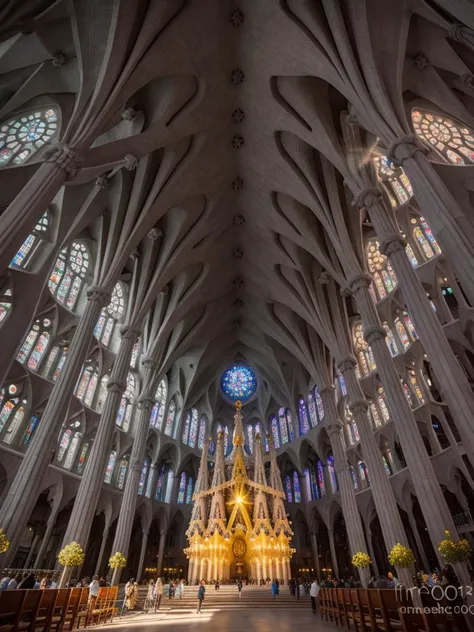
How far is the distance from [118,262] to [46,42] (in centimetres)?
957

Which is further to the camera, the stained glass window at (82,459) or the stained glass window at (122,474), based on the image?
the stained glass window at (122,474)

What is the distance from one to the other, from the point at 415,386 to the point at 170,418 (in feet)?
70.7

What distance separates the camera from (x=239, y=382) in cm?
3778

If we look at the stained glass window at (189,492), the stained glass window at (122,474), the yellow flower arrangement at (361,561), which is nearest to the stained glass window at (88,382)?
the stained glass window at (122,474)

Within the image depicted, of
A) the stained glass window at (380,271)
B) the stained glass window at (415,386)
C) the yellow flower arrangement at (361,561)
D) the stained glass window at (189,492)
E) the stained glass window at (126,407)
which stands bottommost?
the yellow flower arrangement at (361,561)

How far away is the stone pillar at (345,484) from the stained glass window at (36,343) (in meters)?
17.8

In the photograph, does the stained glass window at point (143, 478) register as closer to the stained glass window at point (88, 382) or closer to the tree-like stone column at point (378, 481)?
the stained glass window at point (88, 382)

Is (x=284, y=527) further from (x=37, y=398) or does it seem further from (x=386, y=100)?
(x=386, y=100)

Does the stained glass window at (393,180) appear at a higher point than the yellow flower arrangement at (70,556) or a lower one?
higher

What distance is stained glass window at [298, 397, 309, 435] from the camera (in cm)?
3066

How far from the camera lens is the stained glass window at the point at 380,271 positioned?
68.9 feet

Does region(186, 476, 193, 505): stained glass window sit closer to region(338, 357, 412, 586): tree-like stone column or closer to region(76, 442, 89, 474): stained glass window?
region(76, 442, 89, 474): stained glass window

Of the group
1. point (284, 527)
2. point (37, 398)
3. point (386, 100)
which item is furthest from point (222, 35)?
point (284, 527)

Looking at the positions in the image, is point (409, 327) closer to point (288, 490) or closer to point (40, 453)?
point (40, 453)
